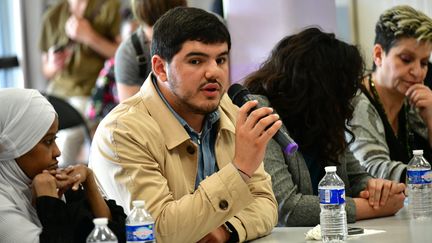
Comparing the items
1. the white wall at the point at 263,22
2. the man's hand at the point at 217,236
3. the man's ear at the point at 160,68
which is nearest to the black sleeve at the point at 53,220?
the man's hand at the point at 217,236

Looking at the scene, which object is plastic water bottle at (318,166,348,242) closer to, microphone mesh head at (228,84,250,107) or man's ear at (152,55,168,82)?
microphone mesh head at (228,84,250,107)

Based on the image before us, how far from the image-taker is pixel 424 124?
4414mm

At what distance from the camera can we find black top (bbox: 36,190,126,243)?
270 cm

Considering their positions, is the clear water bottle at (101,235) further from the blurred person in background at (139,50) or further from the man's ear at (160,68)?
the blurred person in background at (139,50)

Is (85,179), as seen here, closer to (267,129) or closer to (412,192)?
(267,129)

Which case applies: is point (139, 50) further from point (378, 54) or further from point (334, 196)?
point (334, 196)

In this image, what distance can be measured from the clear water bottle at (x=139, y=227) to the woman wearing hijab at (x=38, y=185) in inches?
8.6

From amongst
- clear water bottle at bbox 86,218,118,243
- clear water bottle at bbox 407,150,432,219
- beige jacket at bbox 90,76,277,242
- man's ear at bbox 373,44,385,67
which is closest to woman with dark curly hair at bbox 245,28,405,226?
clear water bottle at bbox 407,150,432,219

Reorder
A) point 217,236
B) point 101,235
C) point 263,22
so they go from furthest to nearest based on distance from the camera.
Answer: point 263,22 < point 217,236 < point 101,235

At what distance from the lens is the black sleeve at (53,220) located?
8.82 feet

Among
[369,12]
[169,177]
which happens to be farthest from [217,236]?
[369,12]

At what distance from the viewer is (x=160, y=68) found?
3.15m

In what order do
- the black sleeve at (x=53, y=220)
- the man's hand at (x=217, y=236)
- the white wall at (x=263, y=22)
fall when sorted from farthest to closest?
the white wall at (x=263, y=22)
the man's hand at (x=217, y=236)
the black sleeve at (x=53, y=220)

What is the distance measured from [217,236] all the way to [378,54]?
5.92 ft
